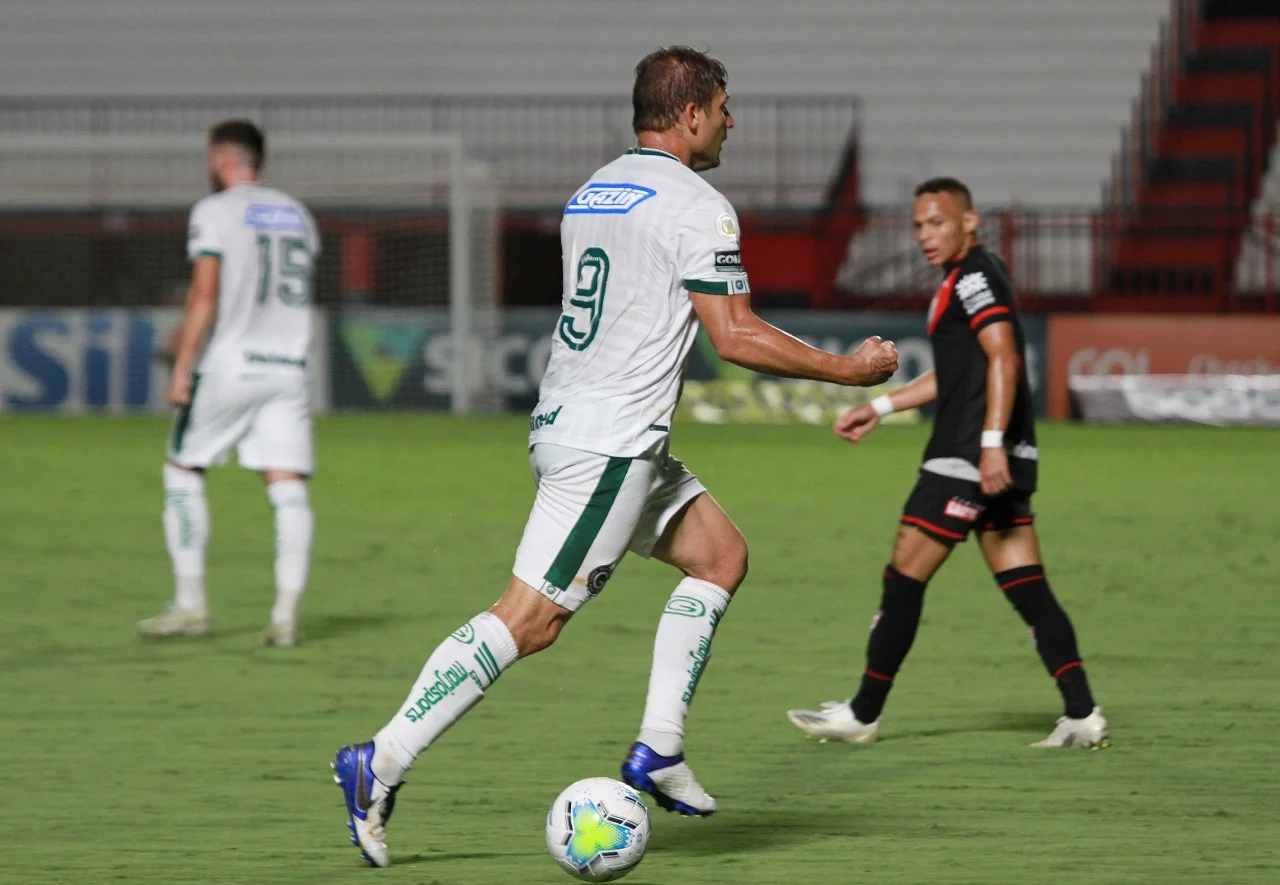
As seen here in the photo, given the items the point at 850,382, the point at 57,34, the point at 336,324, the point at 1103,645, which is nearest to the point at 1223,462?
the point at 1103,645

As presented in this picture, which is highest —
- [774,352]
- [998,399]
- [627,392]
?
[774,352]

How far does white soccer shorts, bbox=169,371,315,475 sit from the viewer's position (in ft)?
24.4

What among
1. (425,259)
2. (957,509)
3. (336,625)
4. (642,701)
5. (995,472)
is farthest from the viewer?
(425,259)

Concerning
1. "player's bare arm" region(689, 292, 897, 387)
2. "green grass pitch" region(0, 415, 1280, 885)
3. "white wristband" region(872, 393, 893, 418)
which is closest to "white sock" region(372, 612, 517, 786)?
"green grass pitch" region(0, 415, 1280, 885)

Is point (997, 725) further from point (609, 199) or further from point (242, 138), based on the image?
point (242, 138)

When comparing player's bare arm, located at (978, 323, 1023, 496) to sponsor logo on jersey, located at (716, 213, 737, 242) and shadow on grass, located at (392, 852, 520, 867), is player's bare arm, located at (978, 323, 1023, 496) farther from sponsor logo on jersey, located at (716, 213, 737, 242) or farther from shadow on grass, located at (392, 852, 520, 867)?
shadow on grass, located at (392, 852, 520, 867)

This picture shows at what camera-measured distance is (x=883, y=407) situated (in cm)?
584

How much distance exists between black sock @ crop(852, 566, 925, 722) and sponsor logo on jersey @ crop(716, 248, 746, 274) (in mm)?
1639

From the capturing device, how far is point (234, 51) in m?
26.8

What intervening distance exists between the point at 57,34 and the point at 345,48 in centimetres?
411

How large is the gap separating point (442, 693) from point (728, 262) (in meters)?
1.15

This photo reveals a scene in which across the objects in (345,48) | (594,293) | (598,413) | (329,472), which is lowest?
(329,472)

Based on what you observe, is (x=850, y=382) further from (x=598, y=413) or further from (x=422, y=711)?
(x=422, y=711)

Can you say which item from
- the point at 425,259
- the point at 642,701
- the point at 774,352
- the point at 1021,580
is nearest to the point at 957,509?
the point at 1021,580
